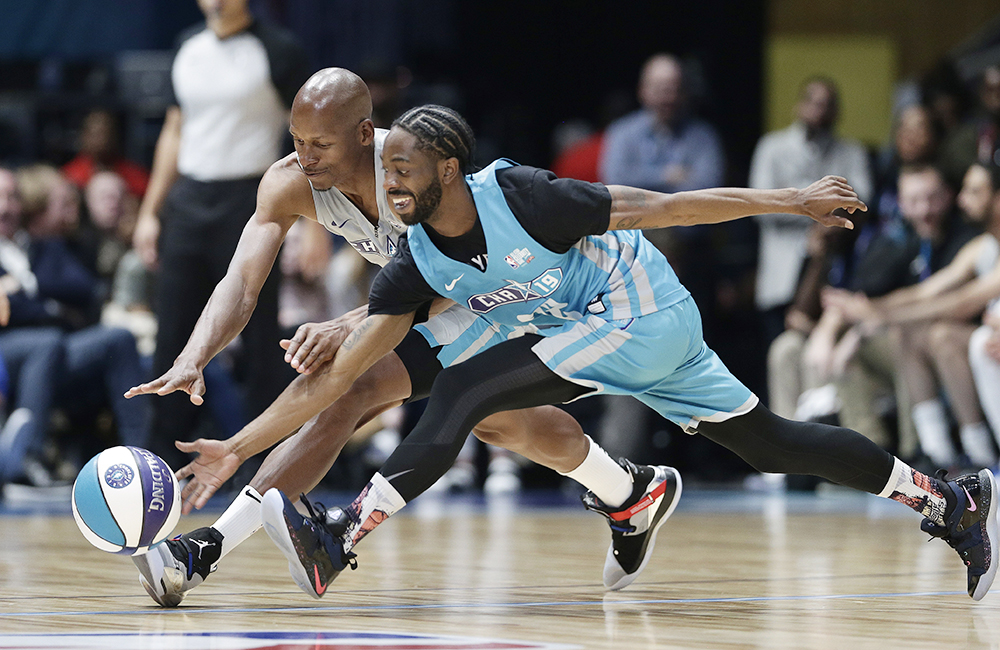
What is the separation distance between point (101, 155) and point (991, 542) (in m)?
7.01

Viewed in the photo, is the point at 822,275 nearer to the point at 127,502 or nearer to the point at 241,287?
the point at 241,287

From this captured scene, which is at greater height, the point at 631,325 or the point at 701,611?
the point at 631,325

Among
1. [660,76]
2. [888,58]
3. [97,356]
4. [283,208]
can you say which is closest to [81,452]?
[97,356]

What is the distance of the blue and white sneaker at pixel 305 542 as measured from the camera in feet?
11.7

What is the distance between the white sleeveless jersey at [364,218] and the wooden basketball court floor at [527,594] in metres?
1.03

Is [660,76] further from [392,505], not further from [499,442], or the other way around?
[392,505]

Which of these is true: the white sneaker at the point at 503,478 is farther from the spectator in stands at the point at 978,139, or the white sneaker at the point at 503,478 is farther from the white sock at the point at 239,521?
the white sock at the point at 239,521

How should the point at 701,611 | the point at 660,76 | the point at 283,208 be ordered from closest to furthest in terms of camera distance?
the point at 701,611, the point at 283,208, the point at 660,76

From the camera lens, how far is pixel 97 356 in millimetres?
8344

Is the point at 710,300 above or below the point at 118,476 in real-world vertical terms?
below

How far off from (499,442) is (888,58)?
30.6ft

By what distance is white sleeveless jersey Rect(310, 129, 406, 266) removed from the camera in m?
4.29

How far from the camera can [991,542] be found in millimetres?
4090

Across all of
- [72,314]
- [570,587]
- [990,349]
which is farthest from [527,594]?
[72,314]
